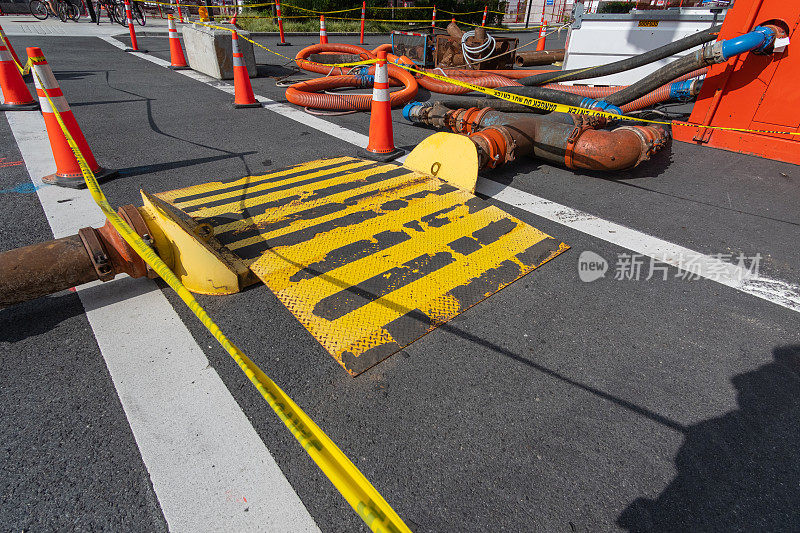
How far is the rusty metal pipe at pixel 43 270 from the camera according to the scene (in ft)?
6.88

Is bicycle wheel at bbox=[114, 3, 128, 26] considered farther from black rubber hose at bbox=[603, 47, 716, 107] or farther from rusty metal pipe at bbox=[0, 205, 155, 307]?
rusty metal pipe at bbox=[0, 205, 155, 307]

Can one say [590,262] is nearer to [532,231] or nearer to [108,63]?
[532,231]

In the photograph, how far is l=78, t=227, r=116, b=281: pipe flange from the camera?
223 cm

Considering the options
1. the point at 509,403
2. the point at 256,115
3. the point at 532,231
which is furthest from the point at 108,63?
the point at 509,403

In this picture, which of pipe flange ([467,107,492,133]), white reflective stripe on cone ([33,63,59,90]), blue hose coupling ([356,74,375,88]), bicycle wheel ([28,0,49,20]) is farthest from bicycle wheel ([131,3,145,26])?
pipe flange ([467,107,492,133])

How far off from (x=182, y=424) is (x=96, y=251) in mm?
1165

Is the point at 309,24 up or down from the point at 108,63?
up

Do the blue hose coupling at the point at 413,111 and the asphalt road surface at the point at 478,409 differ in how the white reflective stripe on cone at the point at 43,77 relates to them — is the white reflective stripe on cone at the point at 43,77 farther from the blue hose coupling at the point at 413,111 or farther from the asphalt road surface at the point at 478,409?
the blue hose coupling at the point at 413,111

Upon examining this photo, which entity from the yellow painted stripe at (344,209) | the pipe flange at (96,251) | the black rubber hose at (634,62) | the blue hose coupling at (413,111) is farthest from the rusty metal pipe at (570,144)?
the pipe flange at (96,251)

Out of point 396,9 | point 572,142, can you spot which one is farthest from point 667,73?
point 396,9

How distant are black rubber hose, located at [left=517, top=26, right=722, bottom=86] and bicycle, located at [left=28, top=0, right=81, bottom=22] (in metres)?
21.6

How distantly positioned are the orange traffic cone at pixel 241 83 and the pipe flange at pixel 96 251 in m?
4.89

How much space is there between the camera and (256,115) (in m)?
6.24

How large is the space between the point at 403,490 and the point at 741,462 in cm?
140
